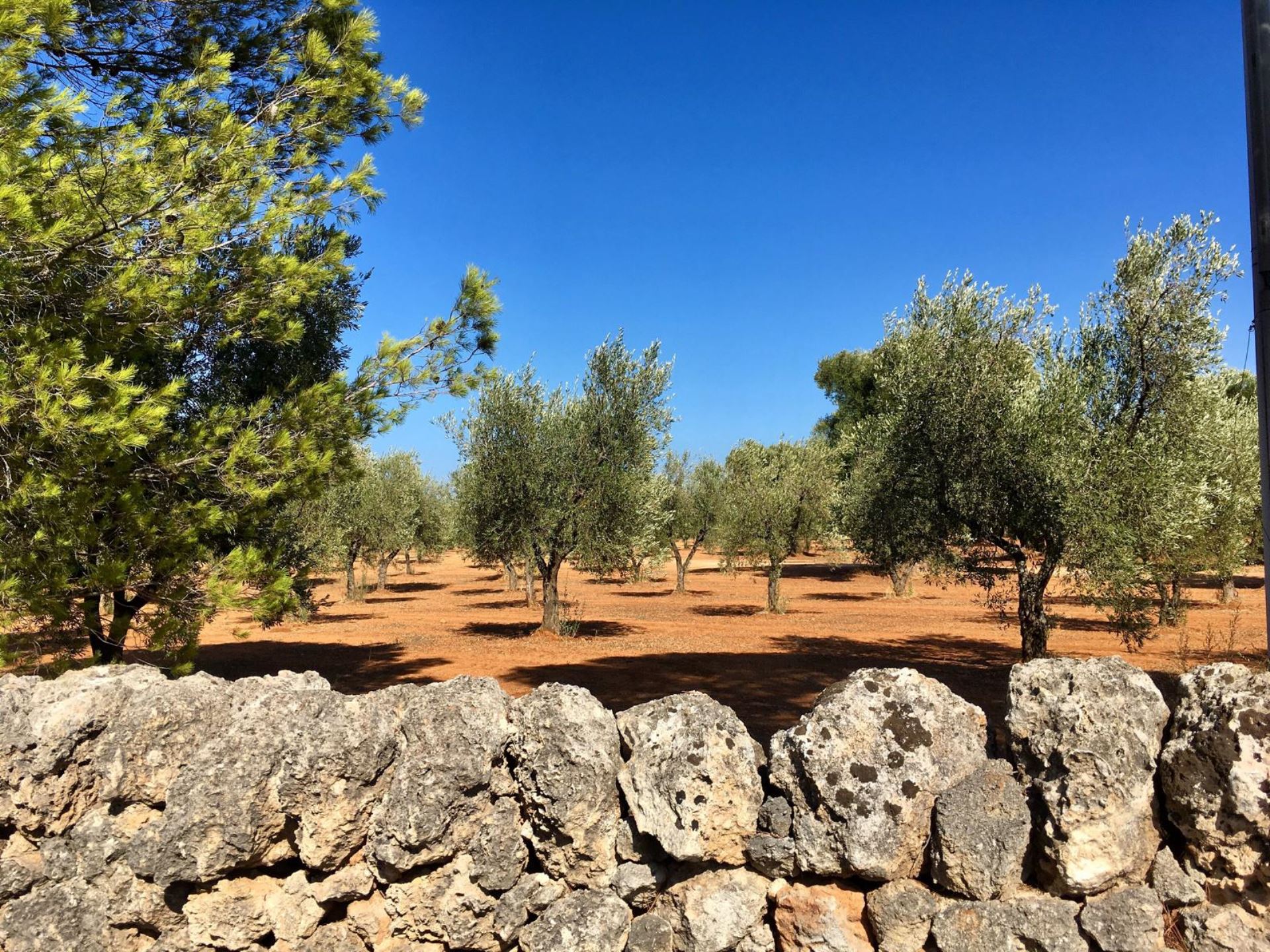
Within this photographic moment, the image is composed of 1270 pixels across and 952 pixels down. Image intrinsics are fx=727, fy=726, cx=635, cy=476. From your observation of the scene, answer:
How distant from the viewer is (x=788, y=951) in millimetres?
3559

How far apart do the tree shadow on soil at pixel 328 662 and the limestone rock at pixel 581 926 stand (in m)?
10.4

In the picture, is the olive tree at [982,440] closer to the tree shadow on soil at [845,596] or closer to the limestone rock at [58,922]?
the limestone rock at [58,922]

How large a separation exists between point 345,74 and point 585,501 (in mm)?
14888

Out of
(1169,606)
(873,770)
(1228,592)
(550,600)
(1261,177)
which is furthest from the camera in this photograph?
(1228,592)

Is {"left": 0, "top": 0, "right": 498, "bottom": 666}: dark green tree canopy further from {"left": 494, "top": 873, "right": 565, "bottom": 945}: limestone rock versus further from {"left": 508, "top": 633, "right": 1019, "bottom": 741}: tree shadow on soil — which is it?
{"left": 508, "top": 633, "right": 1019, "bottom": 741}: tree shadow on soil

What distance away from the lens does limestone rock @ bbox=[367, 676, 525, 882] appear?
3568 mm

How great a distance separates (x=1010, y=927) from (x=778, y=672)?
41.7 ft

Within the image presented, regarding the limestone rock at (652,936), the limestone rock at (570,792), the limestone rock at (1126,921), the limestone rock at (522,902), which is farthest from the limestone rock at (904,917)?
the limestone rock at (522,902)

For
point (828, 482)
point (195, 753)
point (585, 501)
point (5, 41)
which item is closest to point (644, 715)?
point (195, 753)

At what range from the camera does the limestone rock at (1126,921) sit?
3.32 meters

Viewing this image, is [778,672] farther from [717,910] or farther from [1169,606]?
[717,910]

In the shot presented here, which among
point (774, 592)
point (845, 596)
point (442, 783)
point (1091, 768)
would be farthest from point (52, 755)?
point (845, 596)

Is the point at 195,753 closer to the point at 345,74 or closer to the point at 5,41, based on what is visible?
the point at 5,41

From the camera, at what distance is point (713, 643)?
68.4ft
